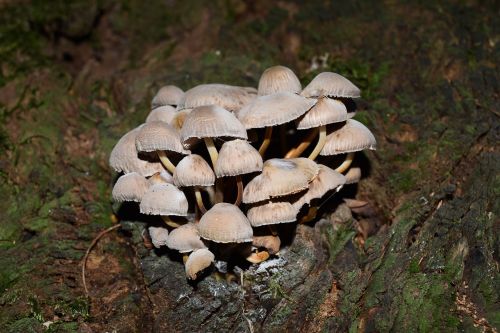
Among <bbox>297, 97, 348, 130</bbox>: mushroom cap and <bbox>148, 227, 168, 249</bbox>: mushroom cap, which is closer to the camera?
<bbox>297, 97, 348, 130</bbox>: mushroom cap

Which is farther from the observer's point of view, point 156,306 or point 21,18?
point 21,18

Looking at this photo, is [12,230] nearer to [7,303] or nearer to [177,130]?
[7,303]

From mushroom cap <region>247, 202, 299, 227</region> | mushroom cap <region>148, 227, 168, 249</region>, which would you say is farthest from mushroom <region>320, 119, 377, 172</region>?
mushroom cap <region>148, 227, 168, 249</region>

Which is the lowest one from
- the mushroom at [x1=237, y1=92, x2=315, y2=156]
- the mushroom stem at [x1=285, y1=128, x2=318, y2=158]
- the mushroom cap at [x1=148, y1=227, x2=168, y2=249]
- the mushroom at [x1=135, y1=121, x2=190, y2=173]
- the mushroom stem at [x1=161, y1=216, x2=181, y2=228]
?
the mushroom cap at [x1=148, y1=227, x2=168, y2=249]

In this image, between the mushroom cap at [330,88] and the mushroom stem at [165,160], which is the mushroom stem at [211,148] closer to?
the mushroom stem at [165,160]

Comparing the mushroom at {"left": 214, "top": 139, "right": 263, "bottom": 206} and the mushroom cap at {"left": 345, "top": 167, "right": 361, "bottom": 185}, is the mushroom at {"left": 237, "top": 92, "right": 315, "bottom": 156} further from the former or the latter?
the mushroom cap at {"left": 345, "top": 167, "right": 361, "bottom": 185}

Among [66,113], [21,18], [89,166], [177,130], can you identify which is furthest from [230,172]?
[21,18]

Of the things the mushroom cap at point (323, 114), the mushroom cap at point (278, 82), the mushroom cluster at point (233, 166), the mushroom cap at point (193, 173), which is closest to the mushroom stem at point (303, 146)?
the mushroom cluster at point (233, 166)
